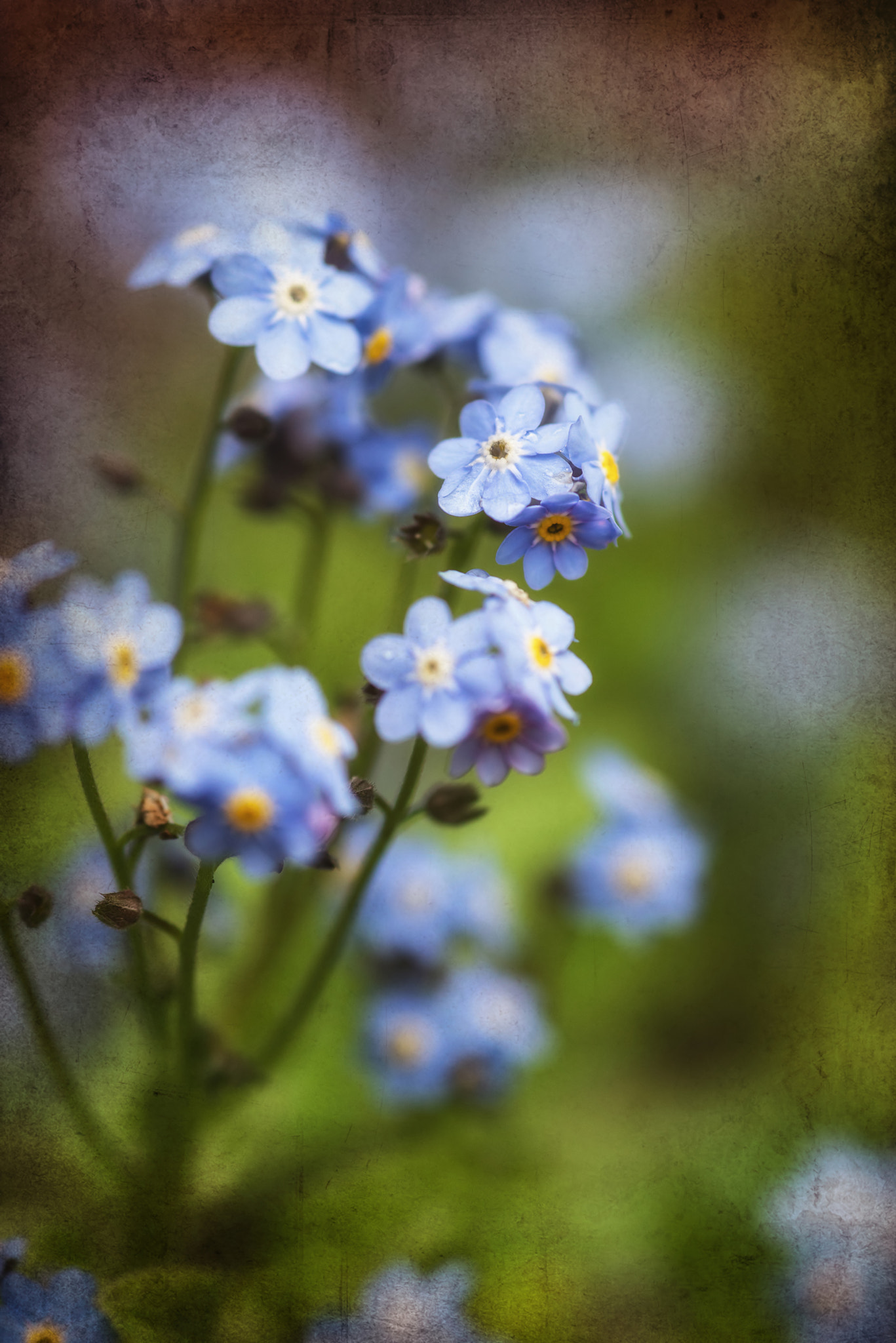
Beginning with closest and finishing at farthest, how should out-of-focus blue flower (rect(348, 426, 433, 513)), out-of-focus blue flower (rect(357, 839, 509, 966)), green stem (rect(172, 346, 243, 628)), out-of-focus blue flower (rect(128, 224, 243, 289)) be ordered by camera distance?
1. out-of-focus blue flower (rect(128, 224, 243, 289))
2. green stem (rect(172, 346, 243, 628))
3. out-of-focus blue flower (rect(348, 426, 433, 513))
4. out-of-focus blue flower (rect(357, 839, 509, 966))

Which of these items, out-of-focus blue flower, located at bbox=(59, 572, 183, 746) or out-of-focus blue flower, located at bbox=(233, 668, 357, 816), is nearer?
out-of-focus blue flower, located at bbox=(233, 668, 357, 816)

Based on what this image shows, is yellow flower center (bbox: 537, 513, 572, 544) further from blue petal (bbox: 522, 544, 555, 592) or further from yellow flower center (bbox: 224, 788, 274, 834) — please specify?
yellow flower center (bbox: 224, 788, 274, 834)

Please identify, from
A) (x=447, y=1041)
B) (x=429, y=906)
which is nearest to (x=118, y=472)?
(x=429, y=906)

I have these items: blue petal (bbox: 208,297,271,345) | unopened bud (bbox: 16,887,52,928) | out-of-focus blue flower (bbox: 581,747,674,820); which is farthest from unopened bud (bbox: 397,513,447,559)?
out-of-focus blue flower (bbox: 581,747,674,820)

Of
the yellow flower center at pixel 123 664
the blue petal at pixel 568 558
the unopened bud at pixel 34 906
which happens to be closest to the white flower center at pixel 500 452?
the blue petal at pixel 568 558

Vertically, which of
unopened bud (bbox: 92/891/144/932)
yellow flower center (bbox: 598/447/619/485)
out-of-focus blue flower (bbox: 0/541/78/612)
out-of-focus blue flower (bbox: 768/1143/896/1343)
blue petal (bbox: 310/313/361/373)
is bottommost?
out-of-focus blue flower (bbox: 768/1143/896/1343)

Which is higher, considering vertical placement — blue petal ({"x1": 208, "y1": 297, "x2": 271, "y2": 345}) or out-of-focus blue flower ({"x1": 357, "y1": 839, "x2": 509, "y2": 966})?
blue petal ({"x1": 208, "y1": 297, "x2": 271, "y2": 345})
